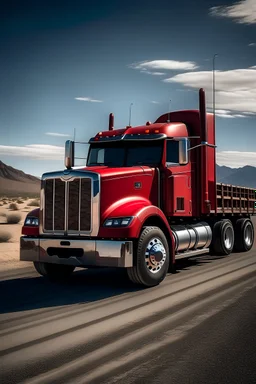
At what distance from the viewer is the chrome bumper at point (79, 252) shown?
8.75 m

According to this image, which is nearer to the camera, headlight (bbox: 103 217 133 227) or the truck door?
headlight (bbox: 103 217 133 227)

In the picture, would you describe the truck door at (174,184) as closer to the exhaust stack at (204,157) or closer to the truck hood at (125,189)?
the truck hood at (125,189)

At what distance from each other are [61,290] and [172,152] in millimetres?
3863

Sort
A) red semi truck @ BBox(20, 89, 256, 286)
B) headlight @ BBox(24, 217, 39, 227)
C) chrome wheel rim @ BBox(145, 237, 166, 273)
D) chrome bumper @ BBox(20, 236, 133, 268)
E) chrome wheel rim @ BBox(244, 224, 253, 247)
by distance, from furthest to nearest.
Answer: chrome wheel rim @ BBox(244, 224, 253, 247)
headlight @ BBox(24, 217, 39, 227)
chrome wheel rim @ BBox(145, 237, 166, 273)
red semi truck @ BBox(20, 89, 256, 286)
chrome bumper @ BBox(20, 236, 133, 268)

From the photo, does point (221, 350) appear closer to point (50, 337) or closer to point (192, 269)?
point (50, 337)

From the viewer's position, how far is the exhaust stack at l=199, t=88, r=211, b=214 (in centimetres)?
1189

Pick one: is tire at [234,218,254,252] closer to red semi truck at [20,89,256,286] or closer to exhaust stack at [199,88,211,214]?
red semi truck at [20,89,256,286]

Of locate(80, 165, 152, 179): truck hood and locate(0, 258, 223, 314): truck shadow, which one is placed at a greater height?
locate(80, 165, 152, 179): truck hood

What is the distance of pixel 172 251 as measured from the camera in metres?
10.2

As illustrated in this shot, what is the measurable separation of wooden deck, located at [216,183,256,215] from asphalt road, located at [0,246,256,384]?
3.95 meters

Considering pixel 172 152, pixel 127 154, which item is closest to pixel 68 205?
pixel 127 154

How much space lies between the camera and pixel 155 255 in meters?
9.47

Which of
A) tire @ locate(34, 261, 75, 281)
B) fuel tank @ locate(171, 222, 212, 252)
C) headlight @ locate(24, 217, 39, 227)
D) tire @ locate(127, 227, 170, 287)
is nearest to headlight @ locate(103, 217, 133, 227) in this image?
Answer: tire @ locate(127, 227, 170, 287)

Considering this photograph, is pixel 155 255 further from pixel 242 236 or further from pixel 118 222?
pixel 242 236
